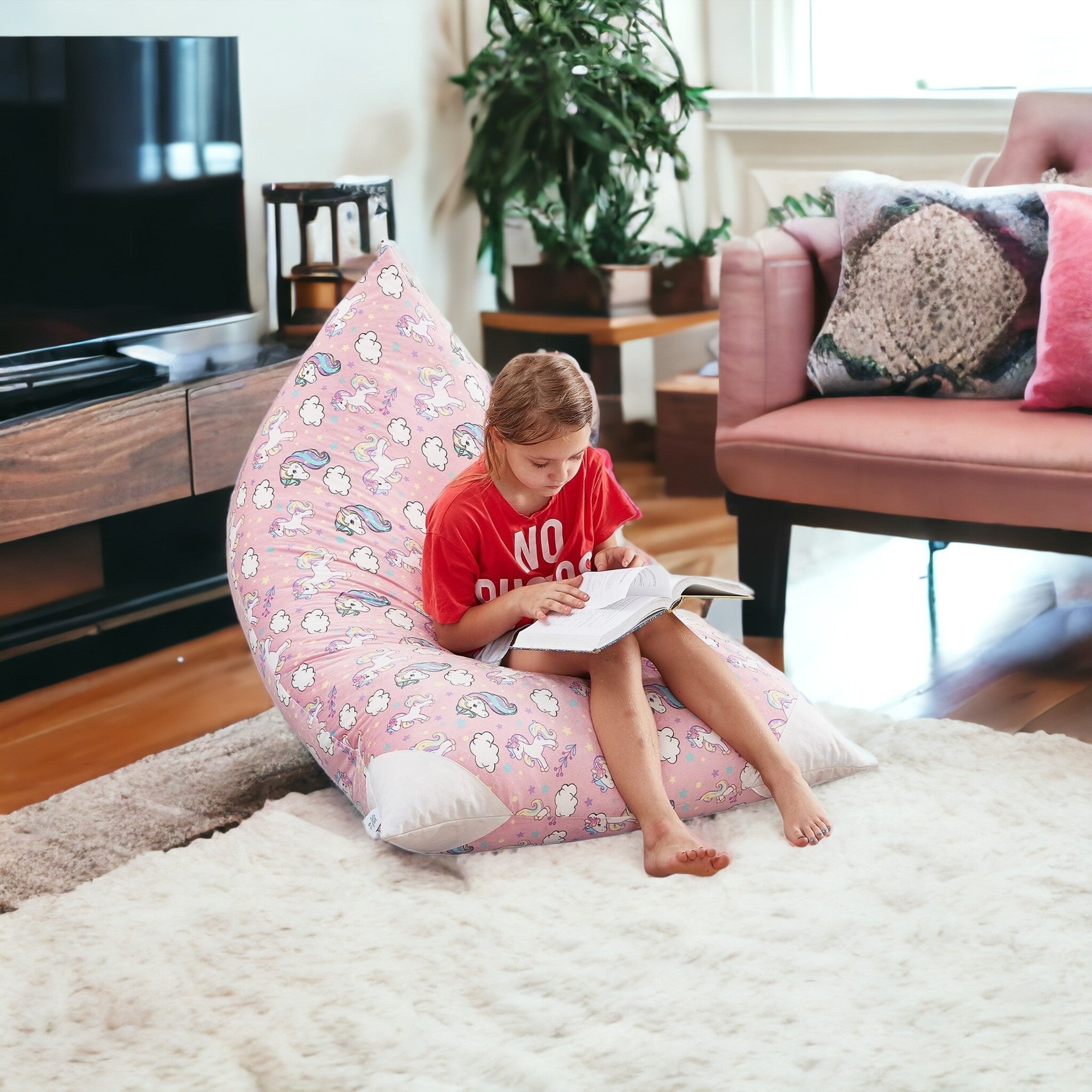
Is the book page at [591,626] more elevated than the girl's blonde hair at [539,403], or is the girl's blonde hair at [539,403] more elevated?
the girl's blonde hair at [539,403]

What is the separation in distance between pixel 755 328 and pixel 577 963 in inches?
50.5

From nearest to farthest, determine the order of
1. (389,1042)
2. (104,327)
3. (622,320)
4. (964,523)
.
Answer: (389,1042), (964,523), (104,327), (622,320)

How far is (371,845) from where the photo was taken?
59.8 inches

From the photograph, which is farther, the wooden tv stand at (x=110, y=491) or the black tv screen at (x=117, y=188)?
the black tv screen at (x=117, y=188)

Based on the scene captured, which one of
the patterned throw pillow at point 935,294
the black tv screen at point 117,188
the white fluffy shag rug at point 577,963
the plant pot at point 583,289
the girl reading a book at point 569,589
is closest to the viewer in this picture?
the white fluffy shag rug at point 577,963

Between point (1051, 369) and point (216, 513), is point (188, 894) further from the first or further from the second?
point (1051, 369)

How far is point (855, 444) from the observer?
2109 millimetres

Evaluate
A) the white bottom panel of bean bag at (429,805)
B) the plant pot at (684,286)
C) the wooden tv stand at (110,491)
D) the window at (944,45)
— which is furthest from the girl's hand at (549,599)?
the window at (944,45)

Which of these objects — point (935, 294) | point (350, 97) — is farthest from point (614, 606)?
point (350, 97)

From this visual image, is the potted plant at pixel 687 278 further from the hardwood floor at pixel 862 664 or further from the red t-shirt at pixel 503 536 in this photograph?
the red t-shirt at pixel 503 536

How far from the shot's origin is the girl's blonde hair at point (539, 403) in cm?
156

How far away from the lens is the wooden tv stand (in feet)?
7.29

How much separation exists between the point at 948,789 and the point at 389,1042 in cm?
81

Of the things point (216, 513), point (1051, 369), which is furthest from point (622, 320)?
point (1051, 369)
